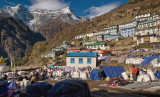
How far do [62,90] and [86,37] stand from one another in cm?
8093

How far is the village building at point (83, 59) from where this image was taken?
22.2 metres

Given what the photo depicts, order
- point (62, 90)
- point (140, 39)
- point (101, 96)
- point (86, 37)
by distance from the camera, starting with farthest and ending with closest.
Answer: point (86, 37), point (140, 39), point (101, 96), point (62, 90)

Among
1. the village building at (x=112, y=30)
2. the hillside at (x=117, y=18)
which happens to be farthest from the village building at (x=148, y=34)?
the hillside at (x=117, y=18)

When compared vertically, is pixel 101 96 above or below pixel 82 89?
below

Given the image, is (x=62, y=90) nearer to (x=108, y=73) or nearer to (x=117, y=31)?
(x=108, y=73)

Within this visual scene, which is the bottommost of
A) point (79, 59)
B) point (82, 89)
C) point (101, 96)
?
point (101, 96)

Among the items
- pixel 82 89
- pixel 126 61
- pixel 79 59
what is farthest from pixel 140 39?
pixel 82 89

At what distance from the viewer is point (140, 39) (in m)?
46.9

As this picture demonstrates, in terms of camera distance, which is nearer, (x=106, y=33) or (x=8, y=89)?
(x=8, y=89)

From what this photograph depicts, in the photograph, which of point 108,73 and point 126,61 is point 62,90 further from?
point 126,61

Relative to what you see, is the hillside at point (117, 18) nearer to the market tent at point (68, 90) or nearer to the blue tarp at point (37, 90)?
the blue tarp at point (37, 90)

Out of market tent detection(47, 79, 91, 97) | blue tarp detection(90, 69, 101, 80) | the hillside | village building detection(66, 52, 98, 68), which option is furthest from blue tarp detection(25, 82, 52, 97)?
the hillside

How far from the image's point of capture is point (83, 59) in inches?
889

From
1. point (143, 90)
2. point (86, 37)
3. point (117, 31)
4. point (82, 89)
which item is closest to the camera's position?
point (82, 89)
